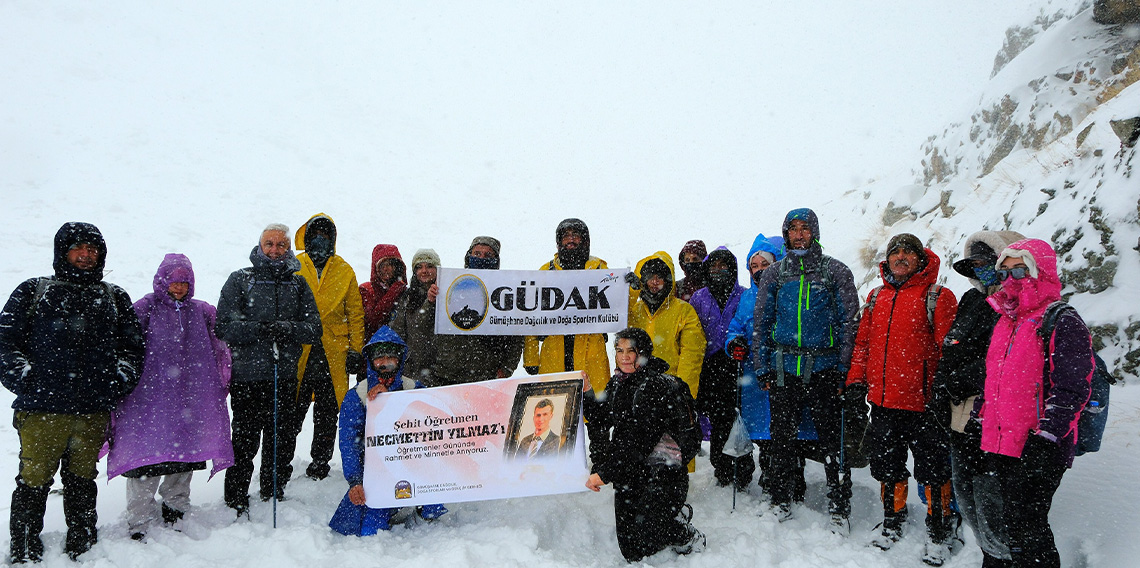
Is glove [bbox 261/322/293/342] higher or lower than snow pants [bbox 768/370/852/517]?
higher

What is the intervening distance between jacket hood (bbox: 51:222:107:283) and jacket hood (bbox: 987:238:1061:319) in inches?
233

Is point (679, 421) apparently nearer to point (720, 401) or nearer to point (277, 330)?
point (720, 401)

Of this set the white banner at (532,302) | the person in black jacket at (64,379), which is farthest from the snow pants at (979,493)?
the person in black jacket at (64,379)

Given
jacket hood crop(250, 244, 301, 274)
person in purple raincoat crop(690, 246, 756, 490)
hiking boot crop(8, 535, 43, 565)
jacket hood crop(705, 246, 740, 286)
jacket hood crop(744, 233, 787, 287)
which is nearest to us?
hiking boot crop(8, 535, 43, 565)

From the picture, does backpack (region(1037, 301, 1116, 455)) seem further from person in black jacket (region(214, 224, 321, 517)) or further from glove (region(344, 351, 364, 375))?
person in black jacket (region(214, 224, 321, 517))

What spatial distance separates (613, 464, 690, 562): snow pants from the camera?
454cm

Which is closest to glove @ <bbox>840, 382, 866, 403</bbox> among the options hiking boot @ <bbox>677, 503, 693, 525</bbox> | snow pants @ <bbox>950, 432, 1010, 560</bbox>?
snow pants @ <bbox>950, 432, 1010, 560</bbox>

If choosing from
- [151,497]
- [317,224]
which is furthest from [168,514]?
[317,224]

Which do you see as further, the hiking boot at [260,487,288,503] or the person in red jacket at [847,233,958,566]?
the hiking boot at [260,487,288,503]

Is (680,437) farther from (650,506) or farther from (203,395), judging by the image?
(203,395)

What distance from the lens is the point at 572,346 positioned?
5930mm

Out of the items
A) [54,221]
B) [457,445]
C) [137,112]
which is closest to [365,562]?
[457,445]

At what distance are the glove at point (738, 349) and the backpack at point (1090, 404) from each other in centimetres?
228

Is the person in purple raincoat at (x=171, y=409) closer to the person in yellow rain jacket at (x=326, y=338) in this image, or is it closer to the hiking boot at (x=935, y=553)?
the person in yellow rain jacket at (x=326, y=338)
